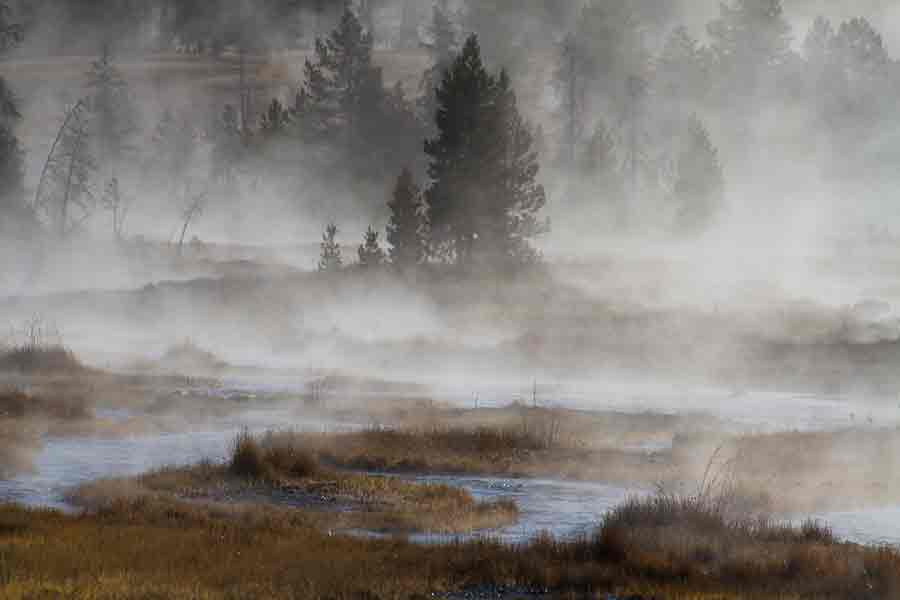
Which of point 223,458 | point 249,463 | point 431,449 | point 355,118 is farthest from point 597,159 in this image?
point 249,463

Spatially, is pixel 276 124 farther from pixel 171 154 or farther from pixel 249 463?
pixel 249 463

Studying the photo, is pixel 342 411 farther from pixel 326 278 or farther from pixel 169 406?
pixel 326 278

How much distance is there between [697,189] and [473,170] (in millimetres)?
17061

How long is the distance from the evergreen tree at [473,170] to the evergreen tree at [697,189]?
13668 millimetres

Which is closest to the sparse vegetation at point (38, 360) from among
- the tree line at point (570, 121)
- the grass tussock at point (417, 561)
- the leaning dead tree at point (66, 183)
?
the grass tussock at point (417, 561)

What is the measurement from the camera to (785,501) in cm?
1812

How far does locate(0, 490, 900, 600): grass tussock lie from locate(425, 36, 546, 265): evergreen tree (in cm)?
3916

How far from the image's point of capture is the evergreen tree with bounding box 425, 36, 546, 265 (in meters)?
52.8

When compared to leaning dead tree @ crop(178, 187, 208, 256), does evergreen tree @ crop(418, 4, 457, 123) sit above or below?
above

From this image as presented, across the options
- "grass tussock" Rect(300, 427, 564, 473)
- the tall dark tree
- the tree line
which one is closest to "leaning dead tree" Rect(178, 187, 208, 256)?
the tree line

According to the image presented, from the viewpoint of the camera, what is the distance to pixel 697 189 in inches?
2569

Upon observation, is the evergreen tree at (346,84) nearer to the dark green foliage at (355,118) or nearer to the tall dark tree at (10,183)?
→ the dark green foliage at (355,118)

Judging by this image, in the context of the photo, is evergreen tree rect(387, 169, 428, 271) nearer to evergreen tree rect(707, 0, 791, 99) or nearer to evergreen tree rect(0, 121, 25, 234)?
evergreen tree rect(0, 121, 25, 234)

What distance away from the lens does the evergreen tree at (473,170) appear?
173ft
